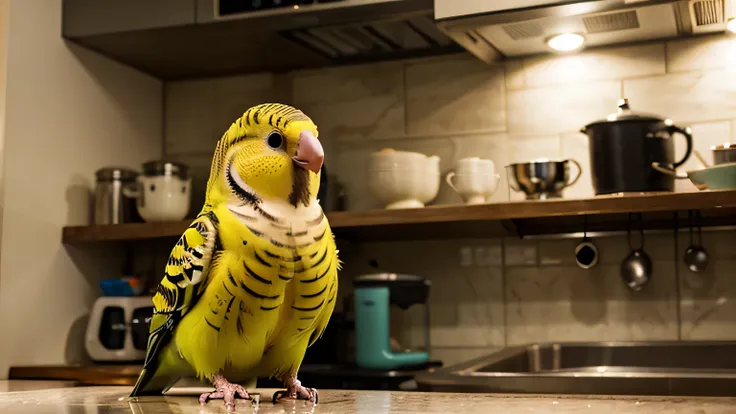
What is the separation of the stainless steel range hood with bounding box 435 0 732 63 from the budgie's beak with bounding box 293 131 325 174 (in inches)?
39.8

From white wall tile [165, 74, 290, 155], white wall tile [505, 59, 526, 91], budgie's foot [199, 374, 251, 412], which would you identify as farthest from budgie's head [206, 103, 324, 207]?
white wall tile [165, 74, 290, 155]

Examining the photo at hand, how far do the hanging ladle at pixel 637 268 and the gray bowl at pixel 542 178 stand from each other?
0.72ft

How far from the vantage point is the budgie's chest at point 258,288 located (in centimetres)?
63

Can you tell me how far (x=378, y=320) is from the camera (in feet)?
5.29

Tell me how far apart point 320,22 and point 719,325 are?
1.06m

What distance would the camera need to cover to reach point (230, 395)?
0.66 m

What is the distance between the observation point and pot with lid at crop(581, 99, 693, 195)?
153 centimetres

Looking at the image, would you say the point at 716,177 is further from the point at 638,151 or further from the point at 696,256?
the point at 696,256

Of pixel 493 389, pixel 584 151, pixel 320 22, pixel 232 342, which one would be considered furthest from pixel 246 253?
pixel 584 151

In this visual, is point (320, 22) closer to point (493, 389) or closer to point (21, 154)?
point (21, 154)

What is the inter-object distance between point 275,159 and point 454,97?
1344mm

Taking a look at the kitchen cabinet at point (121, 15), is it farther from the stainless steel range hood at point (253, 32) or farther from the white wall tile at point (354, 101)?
the white wall tile at point (354, 101)

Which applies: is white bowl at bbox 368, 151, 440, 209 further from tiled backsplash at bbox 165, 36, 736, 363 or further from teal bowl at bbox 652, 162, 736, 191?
teal bowl at bbox 652, 162, 736, 191

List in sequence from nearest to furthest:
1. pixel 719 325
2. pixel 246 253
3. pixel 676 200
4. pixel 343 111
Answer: pixel 246 253 → pixel 676 200 → pixel 719 325 → pixel 343 111
